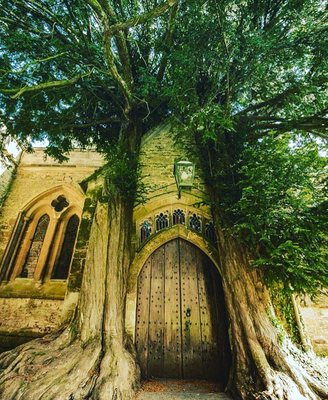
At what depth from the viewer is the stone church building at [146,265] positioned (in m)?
3.80

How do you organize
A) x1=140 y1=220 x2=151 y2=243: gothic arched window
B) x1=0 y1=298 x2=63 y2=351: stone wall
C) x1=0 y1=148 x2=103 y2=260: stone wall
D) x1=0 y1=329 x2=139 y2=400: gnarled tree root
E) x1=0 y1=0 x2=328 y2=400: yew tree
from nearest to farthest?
x1=0 y1=329 x2=139 y2=400: gnarled tree root, x1=0 y1=0 x2=328 y2=400: yew tree, x1=140 y1=220 x2=151 y2=243: gothic arched window, x1=0 y1=298 x2=63 y2=351: stone wall, x1=0 y1=148 x2=103 y2=260: stone wall

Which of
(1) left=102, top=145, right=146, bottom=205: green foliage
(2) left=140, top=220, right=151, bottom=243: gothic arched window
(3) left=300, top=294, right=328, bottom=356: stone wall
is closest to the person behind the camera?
(3) left=300, top=294, right=328, bottom=356: stone wall

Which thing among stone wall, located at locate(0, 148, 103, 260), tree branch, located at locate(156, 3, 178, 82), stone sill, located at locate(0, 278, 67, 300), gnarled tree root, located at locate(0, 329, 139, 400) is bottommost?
gnarled tree root, located at locate(0, 329, 139, 400)

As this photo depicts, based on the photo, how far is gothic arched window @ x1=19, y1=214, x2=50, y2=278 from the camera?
240 inches

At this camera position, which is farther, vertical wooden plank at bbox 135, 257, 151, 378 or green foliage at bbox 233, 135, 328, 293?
vertical wooden plank at bbox 135, 257, 151, 378

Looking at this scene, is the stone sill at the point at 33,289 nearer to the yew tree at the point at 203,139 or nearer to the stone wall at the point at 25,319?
the stone wall at the point at 25,319

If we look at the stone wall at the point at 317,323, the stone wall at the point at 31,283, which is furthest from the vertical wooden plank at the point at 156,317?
the stone wall at the point at 317,323

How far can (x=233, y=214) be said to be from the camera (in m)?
3.93

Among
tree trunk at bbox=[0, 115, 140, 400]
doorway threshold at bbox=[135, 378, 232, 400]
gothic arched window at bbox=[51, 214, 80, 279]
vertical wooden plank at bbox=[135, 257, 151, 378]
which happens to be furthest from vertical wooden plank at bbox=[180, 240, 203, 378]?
gothic arched window at bbox=[51, 214, 80, 279]

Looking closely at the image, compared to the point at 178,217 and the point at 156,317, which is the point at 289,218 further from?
the point at 156,317

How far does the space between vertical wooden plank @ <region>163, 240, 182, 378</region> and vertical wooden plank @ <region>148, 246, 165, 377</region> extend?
0.27 feet

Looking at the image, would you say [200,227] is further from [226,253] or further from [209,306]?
[209,306]

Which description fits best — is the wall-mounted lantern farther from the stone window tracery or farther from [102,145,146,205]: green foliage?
the stone window tracery

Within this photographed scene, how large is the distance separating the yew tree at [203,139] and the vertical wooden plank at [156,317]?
0.56 meters
